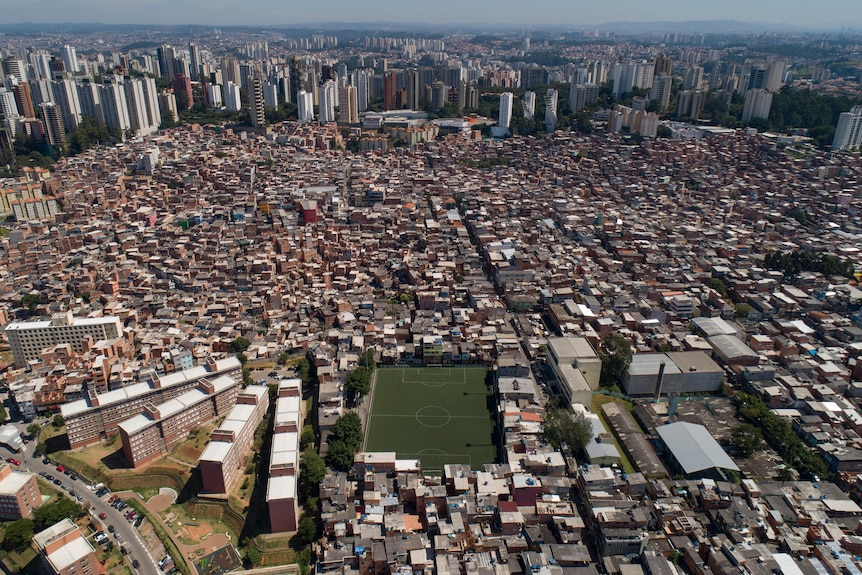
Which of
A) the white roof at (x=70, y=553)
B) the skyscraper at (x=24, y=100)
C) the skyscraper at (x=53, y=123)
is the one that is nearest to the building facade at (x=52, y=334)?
the white roof at (x=70, y=553)

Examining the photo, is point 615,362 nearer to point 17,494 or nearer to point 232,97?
point 17,494

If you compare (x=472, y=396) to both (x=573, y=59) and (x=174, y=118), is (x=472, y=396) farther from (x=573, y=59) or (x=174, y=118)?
(x=573, y=59)

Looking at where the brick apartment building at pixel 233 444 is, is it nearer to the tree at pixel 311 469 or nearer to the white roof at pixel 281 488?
the white roof at pixel 281 488

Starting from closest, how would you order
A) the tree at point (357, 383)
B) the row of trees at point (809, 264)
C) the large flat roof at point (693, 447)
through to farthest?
the large flat roof at point (693, 447) < the tree at point (357, 383) < the row of trees at point (809, 264)

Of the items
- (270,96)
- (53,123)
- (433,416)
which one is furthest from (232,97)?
(433,416)

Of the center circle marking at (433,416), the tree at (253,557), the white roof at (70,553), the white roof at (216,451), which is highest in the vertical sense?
the white roof at (216,451)
